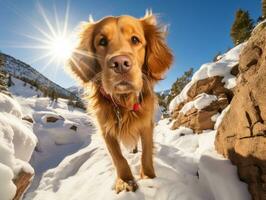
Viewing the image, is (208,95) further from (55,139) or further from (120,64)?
(55,139)

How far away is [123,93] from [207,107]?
28.6ft

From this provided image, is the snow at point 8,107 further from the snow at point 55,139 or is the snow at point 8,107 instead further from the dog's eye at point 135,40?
the snow at point 55,139

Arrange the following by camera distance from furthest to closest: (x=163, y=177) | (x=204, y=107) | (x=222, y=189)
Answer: (x=204, y=107) → (x=163, y=177) → (x=222, y=189)

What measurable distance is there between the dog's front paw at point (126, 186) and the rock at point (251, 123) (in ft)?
4.99

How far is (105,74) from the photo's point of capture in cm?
345

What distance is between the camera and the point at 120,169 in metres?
3.96

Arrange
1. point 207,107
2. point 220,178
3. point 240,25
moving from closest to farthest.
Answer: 1. point 220,178
2. point 207,107
3. point 240,25

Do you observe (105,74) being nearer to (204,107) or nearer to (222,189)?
(222,189)

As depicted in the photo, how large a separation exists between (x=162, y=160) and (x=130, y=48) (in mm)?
2547

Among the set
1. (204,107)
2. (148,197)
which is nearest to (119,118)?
(148,197)

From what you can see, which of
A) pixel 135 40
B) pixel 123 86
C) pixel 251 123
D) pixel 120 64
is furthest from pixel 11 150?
pixel 251 123

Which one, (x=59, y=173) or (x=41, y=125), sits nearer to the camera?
(x=59, y=173)

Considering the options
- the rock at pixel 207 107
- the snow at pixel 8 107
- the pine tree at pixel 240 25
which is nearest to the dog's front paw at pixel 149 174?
the snow at pixel 8 107

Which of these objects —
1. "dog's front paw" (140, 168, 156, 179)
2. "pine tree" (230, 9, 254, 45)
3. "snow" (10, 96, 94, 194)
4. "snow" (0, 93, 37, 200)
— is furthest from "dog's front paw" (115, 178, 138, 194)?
"pine tree" (230, 9, 254, 45)
